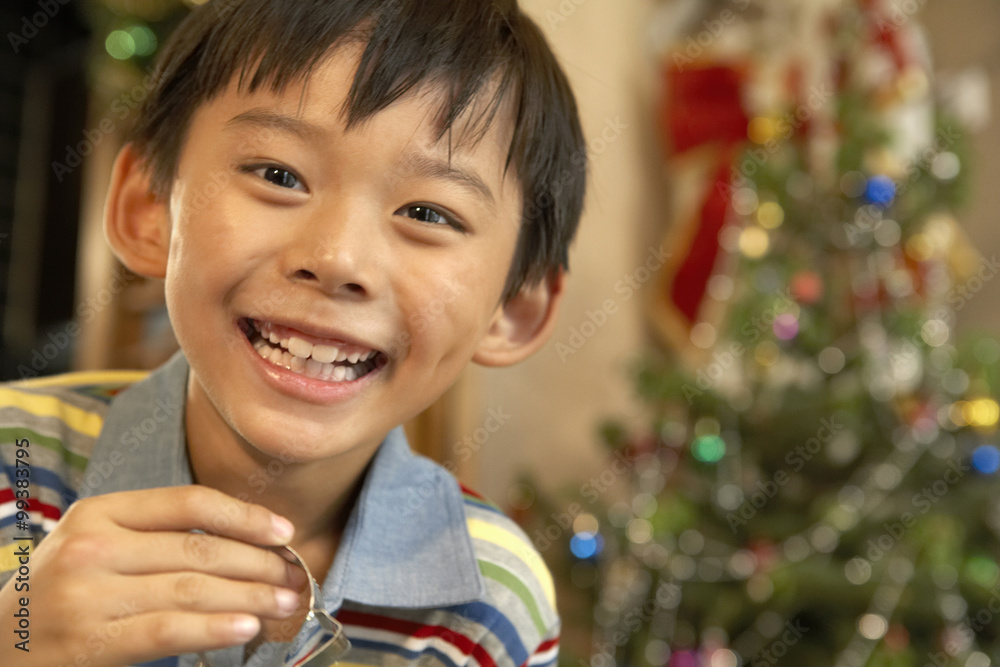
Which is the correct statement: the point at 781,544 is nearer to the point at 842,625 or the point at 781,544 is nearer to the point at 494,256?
the point at 842,625

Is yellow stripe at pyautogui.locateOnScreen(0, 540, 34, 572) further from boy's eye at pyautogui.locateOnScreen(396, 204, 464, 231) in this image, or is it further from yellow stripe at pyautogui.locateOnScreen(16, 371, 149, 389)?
boy's eye at pyautogui.locateOnScreen(396, 204, 464, 231)

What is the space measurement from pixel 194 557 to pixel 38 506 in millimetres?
226

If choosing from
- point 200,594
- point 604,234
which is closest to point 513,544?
point 200,594

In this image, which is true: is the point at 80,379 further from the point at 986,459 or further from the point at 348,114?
the point at 986,459

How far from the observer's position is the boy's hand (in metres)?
0.49

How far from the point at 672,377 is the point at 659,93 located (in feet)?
3.48

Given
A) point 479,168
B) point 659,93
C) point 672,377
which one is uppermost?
point 659,93

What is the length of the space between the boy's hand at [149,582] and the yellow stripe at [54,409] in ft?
0.72

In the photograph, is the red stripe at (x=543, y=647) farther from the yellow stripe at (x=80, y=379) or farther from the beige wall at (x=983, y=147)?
the beige wall at (x=983, y=147)

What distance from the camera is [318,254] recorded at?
568 mm

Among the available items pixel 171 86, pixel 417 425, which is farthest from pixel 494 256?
pixel 417 425

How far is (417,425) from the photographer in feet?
6.56

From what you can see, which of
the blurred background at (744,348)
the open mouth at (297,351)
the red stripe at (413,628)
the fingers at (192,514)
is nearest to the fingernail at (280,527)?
the fingers at (192,514)

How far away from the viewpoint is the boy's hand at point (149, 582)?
0.49 meters
